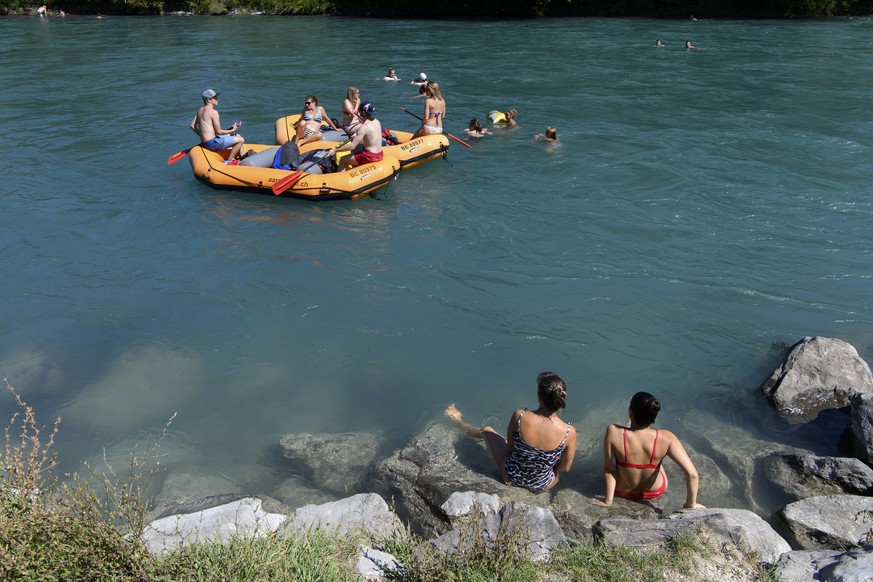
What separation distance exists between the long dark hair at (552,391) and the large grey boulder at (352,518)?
127 cm

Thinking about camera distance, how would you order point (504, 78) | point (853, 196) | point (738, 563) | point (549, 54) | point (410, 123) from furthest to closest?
point (549, 54)
point (504, 78)
point (410, 123)
point (853, 196)
point (738, 563)

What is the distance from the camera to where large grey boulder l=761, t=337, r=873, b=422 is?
243 inches

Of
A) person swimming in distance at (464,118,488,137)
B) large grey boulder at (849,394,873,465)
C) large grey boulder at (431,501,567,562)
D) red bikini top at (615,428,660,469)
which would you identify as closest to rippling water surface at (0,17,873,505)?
person swimming in distance at (464,118,488,137)

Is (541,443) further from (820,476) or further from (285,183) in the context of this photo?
(285,183)

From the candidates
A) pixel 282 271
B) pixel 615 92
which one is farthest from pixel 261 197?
pixel 615 92

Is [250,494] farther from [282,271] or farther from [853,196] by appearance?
[853,196]

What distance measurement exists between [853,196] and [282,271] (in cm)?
835

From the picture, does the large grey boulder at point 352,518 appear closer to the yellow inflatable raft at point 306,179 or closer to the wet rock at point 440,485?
the wet rock at point 440,485

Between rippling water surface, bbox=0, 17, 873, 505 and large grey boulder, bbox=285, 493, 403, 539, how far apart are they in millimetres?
1213

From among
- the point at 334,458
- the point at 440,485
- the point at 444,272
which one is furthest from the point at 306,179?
the point at 440,485

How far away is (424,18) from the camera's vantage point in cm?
3591

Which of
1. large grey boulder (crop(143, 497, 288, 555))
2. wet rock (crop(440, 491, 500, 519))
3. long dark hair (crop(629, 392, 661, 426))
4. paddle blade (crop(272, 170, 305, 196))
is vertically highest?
paddle blade (crop(272, 170, 305, 196))

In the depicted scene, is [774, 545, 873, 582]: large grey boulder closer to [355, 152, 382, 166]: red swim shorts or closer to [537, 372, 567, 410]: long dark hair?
[537, 372, 567, 410]: long dark hair

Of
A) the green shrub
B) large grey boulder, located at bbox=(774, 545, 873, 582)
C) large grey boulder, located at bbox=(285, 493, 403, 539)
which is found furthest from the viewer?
large grey boulder, located at bbox=(285, 493, 403, 539)
